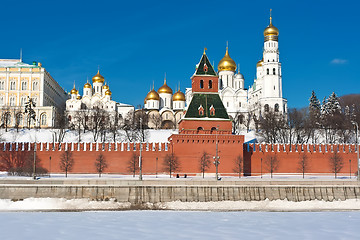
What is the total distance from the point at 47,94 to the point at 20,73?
6.34m

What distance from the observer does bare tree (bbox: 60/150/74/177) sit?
36875mm

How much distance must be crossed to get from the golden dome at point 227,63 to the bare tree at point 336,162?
40494 mm

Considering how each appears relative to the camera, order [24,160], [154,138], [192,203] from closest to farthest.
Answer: [192,203] → [24,160] → [154,138]

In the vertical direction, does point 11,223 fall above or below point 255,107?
below

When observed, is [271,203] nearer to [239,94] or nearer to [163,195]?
[163,195]

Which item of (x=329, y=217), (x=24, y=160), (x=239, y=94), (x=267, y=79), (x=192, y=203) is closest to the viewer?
(x=329, y=217)

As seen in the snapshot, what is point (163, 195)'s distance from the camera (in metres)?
24.9

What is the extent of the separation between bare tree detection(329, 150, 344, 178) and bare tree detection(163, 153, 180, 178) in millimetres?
14052

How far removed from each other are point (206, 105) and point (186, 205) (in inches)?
551

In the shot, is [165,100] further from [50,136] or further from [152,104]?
[50,136]

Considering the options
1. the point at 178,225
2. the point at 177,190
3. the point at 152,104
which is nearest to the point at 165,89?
the point at 152,104

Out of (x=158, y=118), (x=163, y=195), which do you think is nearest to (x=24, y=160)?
(x=163, y=195)

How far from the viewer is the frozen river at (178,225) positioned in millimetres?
16328

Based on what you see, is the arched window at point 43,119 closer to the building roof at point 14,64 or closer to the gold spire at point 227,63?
→ the building roof at point 14,64
